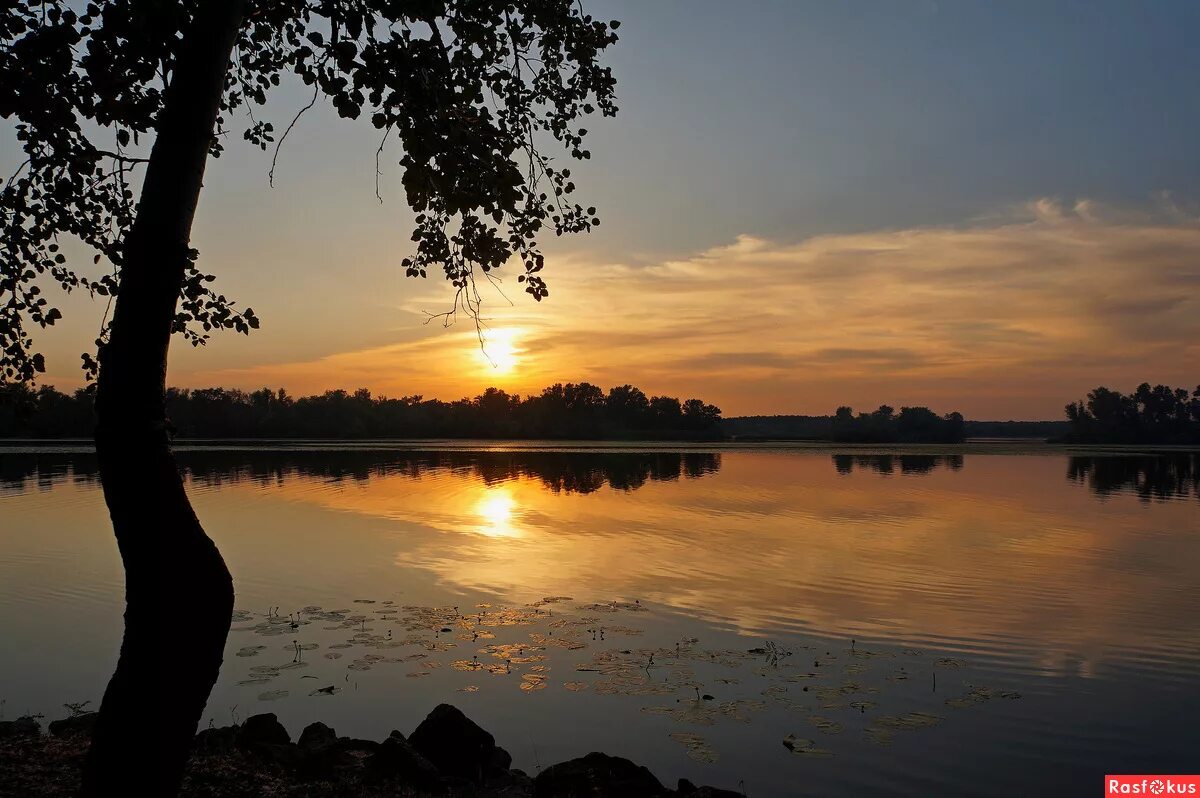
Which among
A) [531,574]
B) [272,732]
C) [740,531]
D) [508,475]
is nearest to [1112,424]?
[508,475]

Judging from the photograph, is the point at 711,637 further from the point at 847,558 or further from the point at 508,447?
the point at 508,447

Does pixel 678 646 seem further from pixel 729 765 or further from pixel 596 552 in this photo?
pixel 596 552

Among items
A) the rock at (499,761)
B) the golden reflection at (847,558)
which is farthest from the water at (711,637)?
the rock at (499,761)

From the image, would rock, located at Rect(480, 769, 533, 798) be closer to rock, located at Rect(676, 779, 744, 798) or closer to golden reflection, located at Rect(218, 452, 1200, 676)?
rock, located at Rect(676, 779, 744, 798)

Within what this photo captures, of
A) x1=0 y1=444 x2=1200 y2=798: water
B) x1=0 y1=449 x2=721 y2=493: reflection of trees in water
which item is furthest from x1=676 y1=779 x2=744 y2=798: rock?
x1=0 y1=449 x2=721 y2=493: reflection of trees in water

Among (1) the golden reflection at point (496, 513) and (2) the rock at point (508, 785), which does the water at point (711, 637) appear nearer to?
(1) the golden reflection at point (496, 513)

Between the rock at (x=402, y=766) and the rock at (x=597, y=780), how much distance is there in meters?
1.33

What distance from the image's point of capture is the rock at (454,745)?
10.0 metres

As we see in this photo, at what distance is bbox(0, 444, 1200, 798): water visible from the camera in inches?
444

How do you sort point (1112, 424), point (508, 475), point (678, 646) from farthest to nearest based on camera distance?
point (1112, 424) → point (508, 475) → point (678, 646)

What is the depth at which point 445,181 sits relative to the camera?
→ 820cm

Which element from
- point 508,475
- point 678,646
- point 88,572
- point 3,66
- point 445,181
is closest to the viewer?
point 3,66

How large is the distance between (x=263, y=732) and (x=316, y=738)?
0.75 meters

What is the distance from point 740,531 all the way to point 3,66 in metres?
29.8
